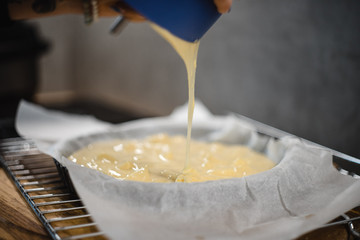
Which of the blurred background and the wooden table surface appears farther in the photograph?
the blurred background

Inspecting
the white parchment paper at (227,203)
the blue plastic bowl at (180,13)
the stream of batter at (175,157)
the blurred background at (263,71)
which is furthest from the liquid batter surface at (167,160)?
the blurred background at (263,71)

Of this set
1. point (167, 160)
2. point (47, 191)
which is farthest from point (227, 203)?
point (47, 191)

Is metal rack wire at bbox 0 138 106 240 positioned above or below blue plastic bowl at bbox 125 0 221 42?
below

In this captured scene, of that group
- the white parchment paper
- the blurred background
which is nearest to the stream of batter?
the white parchment paper

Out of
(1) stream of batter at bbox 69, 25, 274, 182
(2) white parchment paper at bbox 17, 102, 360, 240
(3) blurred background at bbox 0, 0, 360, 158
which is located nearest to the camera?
(2) white parchment paper at bbox 17, 102, 360, 240

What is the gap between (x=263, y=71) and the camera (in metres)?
1.67

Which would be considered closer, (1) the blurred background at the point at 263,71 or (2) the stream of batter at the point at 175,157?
(2) the stream of batter at the point at 175,157

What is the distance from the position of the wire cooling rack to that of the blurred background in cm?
28

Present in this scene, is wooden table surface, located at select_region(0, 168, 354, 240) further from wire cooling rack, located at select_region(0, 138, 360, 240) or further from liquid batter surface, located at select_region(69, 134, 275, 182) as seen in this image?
liquid batter surface, located at select_region(69, 134, 275, 182)

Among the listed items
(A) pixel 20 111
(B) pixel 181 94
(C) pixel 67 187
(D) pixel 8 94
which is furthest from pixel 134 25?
(C) pixel 67 187

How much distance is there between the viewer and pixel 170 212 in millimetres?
690

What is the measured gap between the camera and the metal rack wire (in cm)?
73

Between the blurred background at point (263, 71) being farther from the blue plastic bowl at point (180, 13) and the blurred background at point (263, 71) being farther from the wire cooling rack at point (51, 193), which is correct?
the blue plastic bowl at point (180, 13)

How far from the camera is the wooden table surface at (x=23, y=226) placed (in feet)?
2.38
